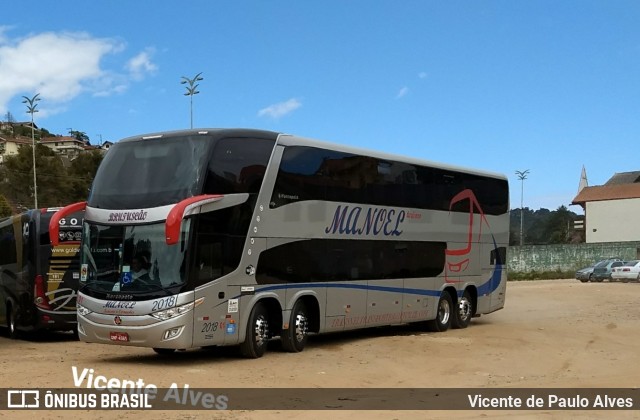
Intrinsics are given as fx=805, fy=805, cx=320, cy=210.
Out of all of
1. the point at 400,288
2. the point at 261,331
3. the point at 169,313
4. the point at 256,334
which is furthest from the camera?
the point at 400,288

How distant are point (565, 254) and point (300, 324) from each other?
54390 mm

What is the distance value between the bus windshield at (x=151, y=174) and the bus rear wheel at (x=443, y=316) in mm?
8782

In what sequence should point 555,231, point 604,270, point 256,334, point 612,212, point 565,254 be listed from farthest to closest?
point 555,231 < point 612,212 < point 565,254 < point 604,270 < point 256,334

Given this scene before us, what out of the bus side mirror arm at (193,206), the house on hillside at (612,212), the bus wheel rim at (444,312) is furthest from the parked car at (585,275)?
the house on hillside at (612,212)

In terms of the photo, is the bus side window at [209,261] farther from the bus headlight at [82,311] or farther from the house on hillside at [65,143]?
the house on hillside at [65,143]

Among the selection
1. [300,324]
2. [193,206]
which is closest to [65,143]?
[300,324]

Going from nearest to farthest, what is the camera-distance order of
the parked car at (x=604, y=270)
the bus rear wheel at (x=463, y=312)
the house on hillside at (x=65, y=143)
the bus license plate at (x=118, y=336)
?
the bus license plate at (x=118, y=336), the bus rear wheel at (x=463, y=312), the parked car at (x=604, y=270), the house on hillside at (x=65, y=143)

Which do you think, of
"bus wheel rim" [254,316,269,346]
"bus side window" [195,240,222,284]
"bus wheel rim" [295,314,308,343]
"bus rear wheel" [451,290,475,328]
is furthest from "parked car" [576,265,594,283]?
"bus side window" [195,240,222,284]

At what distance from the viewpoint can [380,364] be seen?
13.8 metres

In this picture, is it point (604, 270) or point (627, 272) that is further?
point (604, 270)

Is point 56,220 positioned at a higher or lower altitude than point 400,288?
higher

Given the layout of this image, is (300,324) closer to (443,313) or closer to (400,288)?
(400,288)

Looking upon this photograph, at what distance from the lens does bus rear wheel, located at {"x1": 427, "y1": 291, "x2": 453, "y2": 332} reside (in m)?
19.9

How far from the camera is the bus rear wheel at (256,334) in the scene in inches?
549
